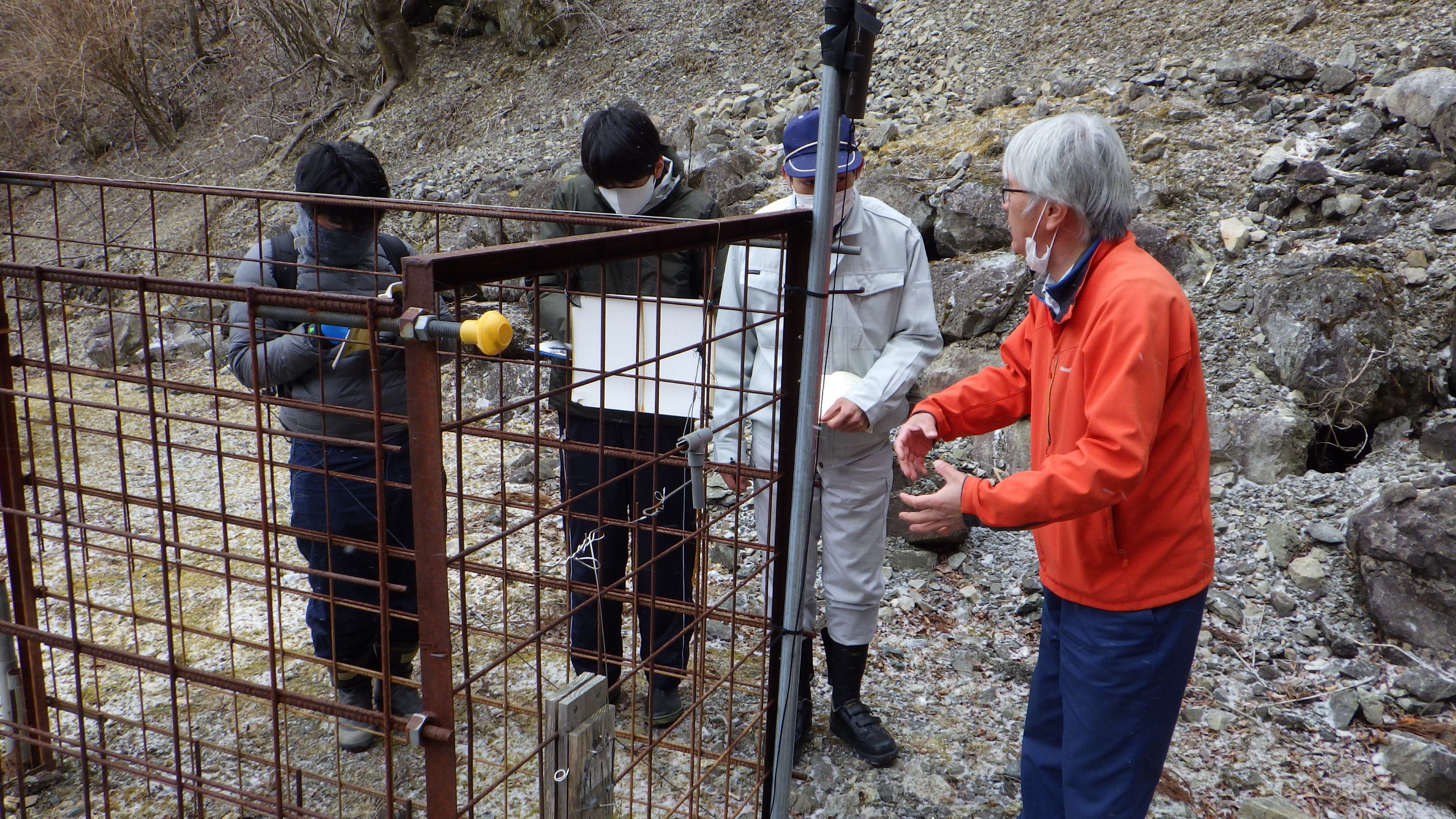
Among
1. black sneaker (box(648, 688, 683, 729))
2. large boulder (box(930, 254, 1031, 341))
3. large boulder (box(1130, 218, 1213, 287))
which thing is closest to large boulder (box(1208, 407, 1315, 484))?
large boulder (box(1130, 218, 1213, 287))

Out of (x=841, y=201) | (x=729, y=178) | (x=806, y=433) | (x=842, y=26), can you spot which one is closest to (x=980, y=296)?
(x=729, y=178)

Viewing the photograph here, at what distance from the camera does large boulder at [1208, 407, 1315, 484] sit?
3.88m

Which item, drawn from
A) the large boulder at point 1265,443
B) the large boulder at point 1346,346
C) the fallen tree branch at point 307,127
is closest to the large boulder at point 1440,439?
the large boulder at point 1346,346

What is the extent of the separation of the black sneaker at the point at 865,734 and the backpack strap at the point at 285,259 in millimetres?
2015

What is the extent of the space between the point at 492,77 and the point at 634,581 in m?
9.89

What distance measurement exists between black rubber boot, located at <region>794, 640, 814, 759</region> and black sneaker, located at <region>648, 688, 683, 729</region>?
37cm

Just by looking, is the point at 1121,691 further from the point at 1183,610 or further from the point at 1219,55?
the point at 1219,55

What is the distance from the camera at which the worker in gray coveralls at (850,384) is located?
8.48 feet

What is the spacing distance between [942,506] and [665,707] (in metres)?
1.47

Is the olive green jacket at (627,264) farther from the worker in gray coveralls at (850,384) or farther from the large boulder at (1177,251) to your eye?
the large boulder at (1177,251)

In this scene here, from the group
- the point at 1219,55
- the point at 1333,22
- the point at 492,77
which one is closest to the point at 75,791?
the point at 1219,55

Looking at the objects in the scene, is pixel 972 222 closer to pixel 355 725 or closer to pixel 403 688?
pixel 403 688

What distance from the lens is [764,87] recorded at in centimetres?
825

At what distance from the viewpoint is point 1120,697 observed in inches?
75.9
